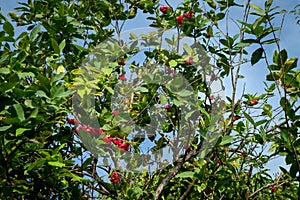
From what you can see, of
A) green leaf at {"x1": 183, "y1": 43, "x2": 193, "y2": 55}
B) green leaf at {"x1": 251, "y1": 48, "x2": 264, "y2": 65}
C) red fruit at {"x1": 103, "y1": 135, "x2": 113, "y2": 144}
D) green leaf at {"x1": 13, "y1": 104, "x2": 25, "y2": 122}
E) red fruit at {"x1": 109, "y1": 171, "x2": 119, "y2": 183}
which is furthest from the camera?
green leaf at {"x1": 183, "y1": 43, "x2": 193, "y2": 55}

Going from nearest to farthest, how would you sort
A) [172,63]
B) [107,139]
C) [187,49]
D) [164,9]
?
[107,139]
[172,63]
[187,49]
[164,9]

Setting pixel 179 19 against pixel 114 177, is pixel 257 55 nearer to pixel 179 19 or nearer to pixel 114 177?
pixel 179 19

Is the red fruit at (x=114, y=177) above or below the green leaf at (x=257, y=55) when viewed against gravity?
below

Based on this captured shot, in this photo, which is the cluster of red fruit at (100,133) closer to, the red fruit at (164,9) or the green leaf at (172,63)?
the green leaf at (172,63)

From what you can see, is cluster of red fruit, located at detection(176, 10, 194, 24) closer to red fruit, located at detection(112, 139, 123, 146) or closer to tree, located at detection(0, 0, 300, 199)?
tree, located at detection(0, 0, 300, 199)

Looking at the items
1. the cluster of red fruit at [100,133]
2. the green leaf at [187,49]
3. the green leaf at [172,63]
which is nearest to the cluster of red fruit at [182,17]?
the green leaf at [187,49]

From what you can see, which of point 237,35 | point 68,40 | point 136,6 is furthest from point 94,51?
point 237,35

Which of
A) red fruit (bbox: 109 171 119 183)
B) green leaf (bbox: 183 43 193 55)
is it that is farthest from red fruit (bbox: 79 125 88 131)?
green leaf (bbox: 183 43 193 55)

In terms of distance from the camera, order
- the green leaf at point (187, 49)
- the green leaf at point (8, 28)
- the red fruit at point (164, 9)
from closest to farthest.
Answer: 1. the green leaf at point (8, 28)
2. the green leaf at point (187, 49)
3. the red fruit at point (164, 9)

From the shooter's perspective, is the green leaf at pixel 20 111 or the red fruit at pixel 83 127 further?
the red fruit at pixel 83 127

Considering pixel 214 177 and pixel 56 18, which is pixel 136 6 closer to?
pixel 56 18

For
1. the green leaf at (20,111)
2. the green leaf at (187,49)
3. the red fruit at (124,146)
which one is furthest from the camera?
the green leaf at (187,49)

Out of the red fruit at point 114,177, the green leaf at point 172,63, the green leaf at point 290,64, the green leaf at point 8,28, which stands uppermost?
the green leaf at point 172,63

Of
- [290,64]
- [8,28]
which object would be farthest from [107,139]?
[290,64]
